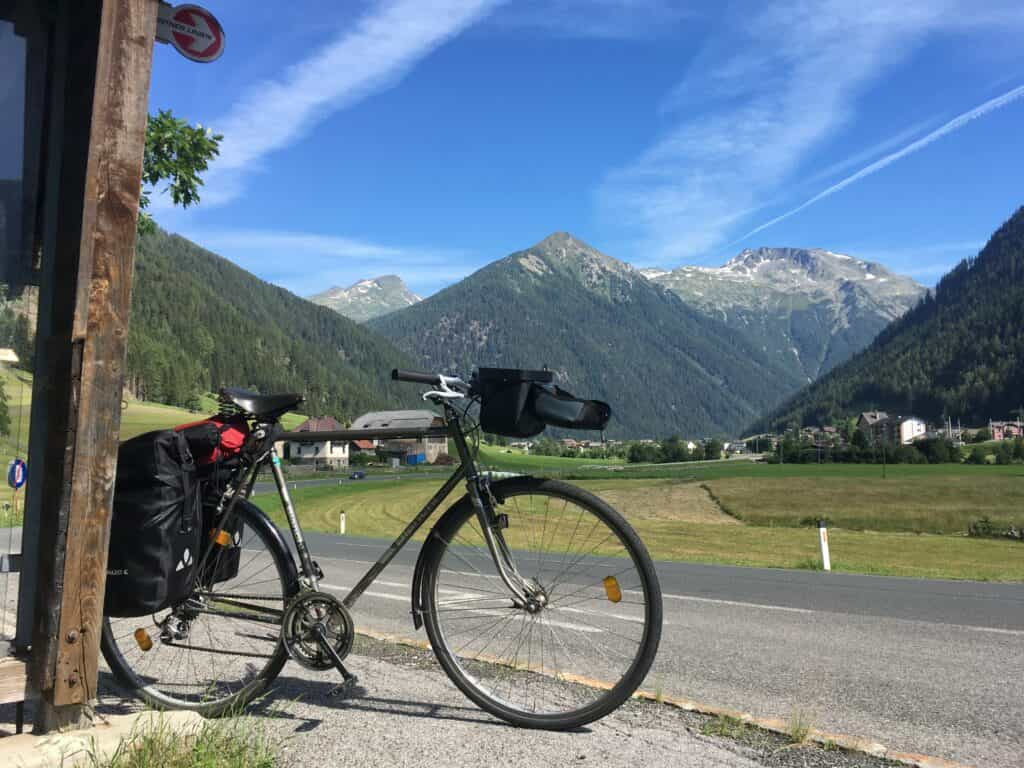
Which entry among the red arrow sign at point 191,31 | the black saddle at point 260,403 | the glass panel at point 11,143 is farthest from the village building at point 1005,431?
the glass panel at point 11,143

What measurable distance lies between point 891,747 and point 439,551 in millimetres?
1943

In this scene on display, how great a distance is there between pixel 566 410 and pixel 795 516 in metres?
55.7

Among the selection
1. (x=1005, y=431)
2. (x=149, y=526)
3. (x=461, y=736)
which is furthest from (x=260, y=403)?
(x=1005, y=431)

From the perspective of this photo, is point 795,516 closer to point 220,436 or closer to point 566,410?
point 566,410

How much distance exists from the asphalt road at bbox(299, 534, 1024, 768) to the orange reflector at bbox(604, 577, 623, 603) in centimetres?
115

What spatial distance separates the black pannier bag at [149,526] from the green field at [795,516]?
344 millimetres

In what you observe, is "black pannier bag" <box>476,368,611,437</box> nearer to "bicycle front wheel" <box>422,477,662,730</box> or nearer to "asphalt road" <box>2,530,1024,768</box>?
"bicycle front wheel" <box>422,477,662,730</box>

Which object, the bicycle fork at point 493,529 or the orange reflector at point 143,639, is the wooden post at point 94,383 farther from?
the bicycle fork at point 493,529

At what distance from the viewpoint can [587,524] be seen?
3.32m

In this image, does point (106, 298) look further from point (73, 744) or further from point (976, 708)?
point (976, 708)

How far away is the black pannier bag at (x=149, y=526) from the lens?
3256mm

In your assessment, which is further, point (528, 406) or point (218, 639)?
point (218, 639)

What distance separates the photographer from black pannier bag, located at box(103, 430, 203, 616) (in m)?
3.26

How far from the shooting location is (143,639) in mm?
3766
